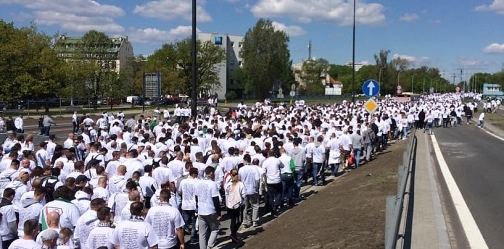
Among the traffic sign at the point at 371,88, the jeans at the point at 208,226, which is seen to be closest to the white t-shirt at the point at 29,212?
the jeans at the point at 208,226

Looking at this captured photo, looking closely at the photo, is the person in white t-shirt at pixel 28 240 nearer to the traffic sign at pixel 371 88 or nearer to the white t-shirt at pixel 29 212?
the white t-shirt at pixel 29 212

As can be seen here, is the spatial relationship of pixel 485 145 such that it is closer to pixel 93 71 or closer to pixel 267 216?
pixel 267 216

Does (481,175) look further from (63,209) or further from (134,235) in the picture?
(63,209)

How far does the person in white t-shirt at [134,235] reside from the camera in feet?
20.6

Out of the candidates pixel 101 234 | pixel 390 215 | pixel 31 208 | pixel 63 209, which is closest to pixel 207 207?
pixel 63 209

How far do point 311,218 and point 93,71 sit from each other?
54110 millimetres

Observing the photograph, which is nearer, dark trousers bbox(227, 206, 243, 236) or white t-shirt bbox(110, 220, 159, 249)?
white t-shirt bbox(110, 220, 159, 249)

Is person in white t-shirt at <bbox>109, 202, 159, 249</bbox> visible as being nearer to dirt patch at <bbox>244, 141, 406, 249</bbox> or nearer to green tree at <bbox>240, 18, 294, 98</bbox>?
dirt patch at <bbox>244, 141, 406, 249</bbox>

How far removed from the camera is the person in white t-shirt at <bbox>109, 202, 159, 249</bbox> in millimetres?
6266

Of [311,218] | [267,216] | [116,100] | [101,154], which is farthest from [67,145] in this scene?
[116,100]

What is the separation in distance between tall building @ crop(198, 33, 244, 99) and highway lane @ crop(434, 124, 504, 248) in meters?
78.8

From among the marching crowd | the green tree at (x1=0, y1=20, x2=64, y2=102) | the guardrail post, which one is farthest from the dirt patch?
the green tree at (x1=0, y1=20, x2=64, y2=102)

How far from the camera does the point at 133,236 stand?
6285mm

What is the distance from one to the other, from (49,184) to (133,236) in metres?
3.07
